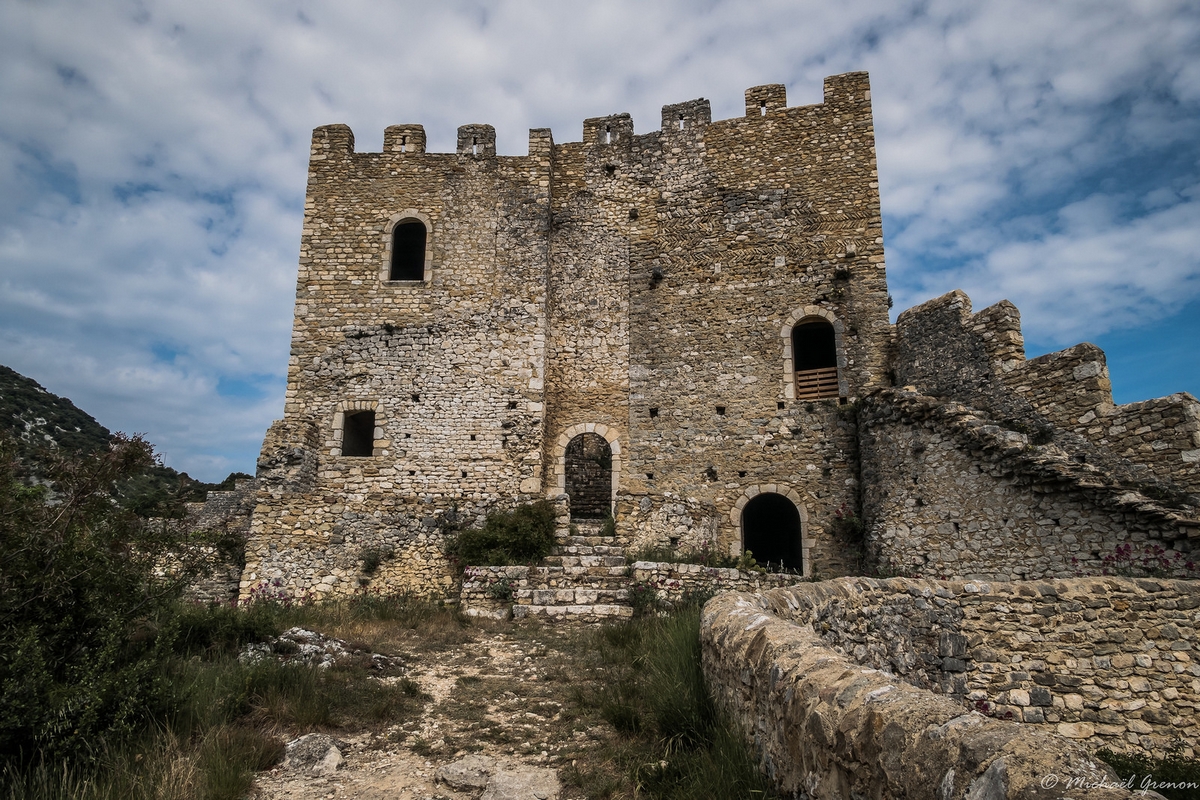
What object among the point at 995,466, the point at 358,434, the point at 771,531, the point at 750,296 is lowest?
the point at 771,531

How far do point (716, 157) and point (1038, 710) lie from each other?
12.6 metres

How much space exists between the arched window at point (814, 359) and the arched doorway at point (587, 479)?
497 centimetres

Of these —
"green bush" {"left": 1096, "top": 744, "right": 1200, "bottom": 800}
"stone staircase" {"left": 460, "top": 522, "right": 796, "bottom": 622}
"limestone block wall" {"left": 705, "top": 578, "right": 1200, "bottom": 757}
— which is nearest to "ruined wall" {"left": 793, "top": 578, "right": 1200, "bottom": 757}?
"limestone block wall" {"left": 705, "top": 578, "right": 1200, "bottom": 757}

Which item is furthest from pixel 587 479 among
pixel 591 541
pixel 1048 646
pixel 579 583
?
pixel 1048 646

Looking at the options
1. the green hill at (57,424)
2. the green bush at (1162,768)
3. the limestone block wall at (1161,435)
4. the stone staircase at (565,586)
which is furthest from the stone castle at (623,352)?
the green hill at (57,424)

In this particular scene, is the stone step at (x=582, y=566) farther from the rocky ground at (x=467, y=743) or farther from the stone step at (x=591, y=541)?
the rocky ground at (x=467, y=743)

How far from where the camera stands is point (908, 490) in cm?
1104

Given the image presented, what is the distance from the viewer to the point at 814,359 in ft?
51.0

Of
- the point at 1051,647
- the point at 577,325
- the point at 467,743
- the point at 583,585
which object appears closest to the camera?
the point at 467,743

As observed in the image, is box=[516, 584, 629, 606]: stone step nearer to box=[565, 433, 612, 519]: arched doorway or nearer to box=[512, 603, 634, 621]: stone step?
box=[512, 603, 634, 621]: stone step

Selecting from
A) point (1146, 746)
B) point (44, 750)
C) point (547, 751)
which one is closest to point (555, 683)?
point (547, 751)

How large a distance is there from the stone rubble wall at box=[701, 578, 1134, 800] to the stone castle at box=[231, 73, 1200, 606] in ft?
25.9

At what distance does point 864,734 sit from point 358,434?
46.4 feet

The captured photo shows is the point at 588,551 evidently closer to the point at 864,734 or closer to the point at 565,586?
the point at 565,586
